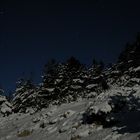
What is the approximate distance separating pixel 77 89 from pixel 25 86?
11884 millimetres

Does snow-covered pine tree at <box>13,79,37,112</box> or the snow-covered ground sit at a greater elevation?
snow-covered pine tree at <box>13,79,37,112</box>

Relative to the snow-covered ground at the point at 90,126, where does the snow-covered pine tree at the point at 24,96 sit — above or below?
above

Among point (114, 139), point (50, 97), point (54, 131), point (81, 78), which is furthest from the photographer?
point (81, 78)

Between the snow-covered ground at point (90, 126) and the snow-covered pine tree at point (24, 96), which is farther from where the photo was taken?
the snow-covered pine tree at point (24, 96)

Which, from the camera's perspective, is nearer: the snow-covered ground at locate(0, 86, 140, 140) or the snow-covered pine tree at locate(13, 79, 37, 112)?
the snow-covered ground at locate(0, 86, 140, 140)

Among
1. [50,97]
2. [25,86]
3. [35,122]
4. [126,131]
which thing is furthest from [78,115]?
[25,86]

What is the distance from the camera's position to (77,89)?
49.1 metres

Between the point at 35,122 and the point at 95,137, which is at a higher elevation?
the point at 35,122

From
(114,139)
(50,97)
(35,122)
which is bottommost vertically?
(114,139)

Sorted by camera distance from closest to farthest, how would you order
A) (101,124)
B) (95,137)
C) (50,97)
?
(95,137), (101,124), (50,97)

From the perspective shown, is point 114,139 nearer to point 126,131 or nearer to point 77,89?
point 126,131

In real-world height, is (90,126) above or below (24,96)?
below

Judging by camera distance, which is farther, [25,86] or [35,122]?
[25,86]

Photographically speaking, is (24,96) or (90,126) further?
(24,96)
